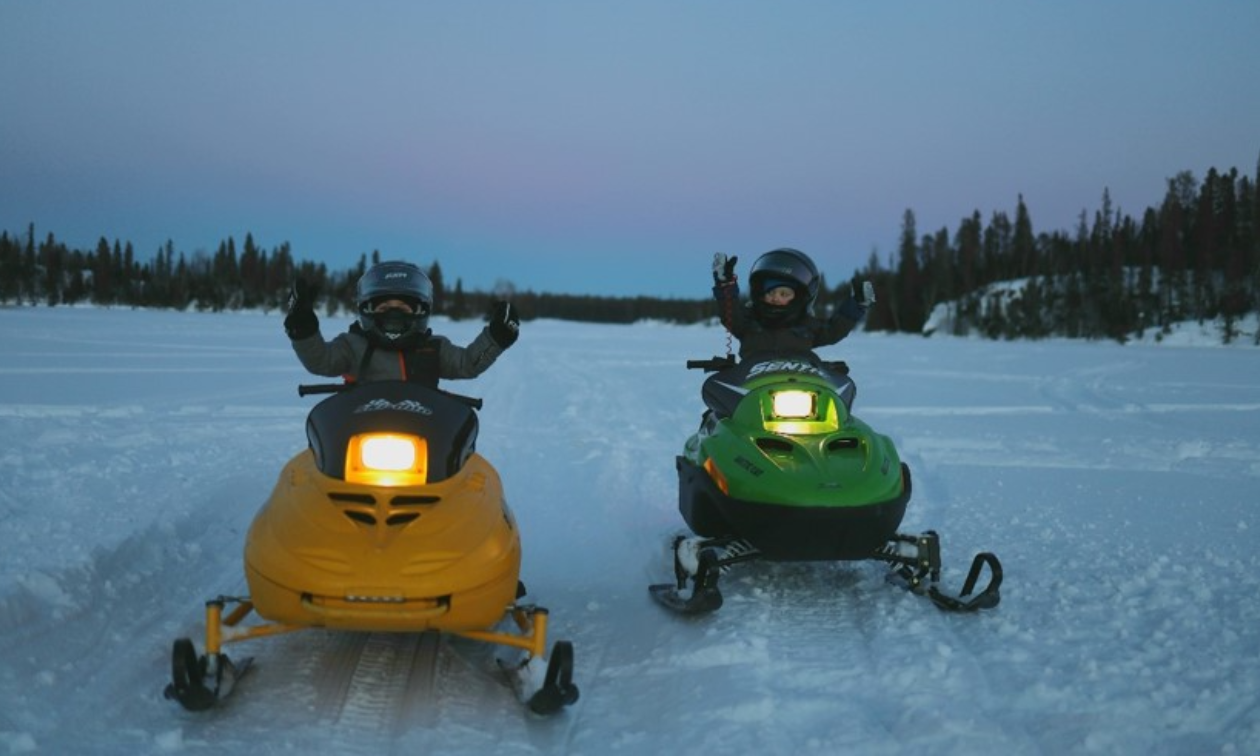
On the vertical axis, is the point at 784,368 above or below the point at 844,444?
above

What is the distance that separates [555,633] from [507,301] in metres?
1.65

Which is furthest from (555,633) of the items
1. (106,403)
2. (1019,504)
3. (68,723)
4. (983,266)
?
(983,266)

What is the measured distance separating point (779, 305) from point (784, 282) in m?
0.15

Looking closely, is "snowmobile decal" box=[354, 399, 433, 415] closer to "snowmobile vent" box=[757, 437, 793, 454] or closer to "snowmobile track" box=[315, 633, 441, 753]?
"snowmobile track" box=[315, 633, 441, 753]

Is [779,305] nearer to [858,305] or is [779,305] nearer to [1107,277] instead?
[858,305]

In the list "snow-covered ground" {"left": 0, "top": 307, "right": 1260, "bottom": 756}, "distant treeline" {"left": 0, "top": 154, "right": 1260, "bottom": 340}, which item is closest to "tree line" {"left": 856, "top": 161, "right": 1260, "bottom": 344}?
"distant treeline" {"left": 0, "top": 154, "right": 1260, "bottom": 340}

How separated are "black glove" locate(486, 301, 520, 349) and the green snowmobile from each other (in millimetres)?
1342

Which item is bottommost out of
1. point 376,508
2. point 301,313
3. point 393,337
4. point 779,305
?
point 376,508

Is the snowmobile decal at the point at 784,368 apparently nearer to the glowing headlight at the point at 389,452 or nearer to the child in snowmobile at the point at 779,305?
the child in snowmobile at the point at 779,305

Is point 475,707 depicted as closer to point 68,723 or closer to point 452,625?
point 452,625

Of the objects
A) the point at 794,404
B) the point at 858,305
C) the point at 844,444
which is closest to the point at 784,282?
the point at 858,305

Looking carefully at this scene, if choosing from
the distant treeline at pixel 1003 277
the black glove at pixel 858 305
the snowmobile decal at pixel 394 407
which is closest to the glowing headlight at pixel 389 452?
the snowmobile decal at pixel 394 407

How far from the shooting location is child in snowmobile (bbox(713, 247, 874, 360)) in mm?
5875

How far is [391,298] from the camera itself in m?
4.46
